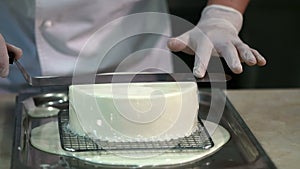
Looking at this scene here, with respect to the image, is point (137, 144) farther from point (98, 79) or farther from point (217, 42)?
point (217, 42)

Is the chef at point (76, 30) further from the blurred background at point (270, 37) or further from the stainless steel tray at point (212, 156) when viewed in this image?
the blurred background at point (270, 37)

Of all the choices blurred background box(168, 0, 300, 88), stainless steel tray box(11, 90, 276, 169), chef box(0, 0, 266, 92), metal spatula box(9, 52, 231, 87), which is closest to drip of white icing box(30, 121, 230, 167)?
stainless steel tray box(11, 90, 276, 169)

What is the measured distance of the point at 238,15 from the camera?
150 cm

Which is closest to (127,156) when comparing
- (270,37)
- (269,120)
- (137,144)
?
(137,144)

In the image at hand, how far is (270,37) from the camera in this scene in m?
2.44

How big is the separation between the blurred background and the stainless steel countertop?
97cm

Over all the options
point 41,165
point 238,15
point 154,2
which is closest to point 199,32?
point 238,15

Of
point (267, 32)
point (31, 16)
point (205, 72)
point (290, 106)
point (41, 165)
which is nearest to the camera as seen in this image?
point (41, 165)

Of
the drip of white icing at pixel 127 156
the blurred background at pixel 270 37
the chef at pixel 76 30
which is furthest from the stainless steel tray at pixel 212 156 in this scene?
the blurred background at pixel 270 37

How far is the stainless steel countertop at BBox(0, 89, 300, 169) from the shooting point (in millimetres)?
1110

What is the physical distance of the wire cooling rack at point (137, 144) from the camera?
107 centimetres

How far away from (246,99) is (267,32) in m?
1.08

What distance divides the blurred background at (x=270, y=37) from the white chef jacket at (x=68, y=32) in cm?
82

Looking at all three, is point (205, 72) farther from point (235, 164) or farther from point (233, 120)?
point (235, 164)
